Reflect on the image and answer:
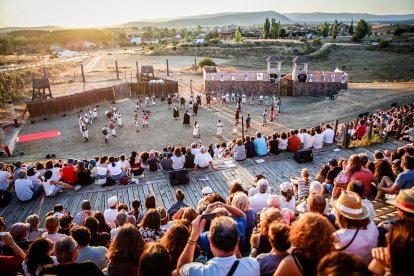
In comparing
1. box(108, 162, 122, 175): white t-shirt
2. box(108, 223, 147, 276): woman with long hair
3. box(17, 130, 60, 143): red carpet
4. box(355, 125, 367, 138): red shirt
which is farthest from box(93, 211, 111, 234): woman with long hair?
box(17, 130, 60, 143): red carpet

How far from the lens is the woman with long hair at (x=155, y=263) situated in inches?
99.1

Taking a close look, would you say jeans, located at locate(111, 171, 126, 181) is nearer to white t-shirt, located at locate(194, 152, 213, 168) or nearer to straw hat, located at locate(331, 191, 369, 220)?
white t-shirt, located at locate(194, 152, 213, 168)

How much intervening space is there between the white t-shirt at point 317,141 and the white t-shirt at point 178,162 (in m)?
5.38

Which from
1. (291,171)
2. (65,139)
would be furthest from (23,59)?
(291,171)

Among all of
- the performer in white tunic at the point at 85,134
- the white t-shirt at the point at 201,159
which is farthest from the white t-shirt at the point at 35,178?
the performer in white tunic at the point at 85,134

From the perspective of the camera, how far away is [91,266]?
2.83 m

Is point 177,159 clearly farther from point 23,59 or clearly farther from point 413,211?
point 23,59

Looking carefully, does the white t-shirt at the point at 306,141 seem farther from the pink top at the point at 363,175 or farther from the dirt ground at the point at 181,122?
the dirt ground at the point at 181,122

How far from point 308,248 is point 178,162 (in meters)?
6.59

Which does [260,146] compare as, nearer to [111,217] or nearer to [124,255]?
[111,217]

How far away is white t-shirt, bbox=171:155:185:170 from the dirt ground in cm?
654

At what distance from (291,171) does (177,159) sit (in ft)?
13.2

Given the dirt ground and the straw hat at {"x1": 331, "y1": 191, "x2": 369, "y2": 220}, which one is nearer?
the straw hat at {"x1": 331, "y1": 191, "x2": 369, "y2": 220}

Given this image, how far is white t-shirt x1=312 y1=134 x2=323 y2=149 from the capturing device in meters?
10.2
